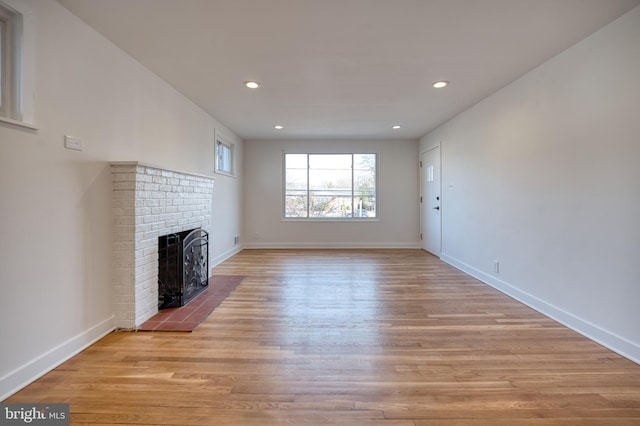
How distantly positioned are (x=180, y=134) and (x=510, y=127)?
403 centimetres

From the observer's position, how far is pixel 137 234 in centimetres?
250

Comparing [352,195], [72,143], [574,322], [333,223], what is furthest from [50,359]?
[352,195]

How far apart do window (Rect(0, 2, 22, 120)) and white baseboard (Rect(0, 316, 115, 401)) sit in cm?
151

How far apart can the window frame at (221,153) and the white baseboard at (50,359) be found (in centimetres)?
307

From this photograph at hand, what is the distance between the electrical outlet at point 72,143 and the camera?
6.70ft

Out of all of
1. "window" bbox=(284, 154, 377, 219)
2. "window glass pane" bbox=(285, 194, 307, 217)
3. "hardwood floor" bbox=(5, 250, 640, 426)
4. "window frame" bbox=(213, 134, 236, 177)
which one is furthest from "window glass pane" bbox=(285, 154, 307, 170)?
"hardwood floor" bbox=(5, 250, 640, 426)

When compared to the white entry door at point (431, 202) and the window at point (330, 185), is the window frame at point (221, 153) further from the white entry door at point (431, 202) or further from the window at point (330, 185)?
the white entry door at point (431, 202)

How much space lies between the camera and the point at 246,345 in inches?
88.4

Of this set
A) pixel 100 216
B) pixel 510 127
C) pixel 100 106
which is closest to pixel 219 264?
pixel 100 216

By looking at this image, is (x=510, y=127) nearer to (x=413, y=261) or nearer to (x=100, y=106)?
(x=413, y=261)

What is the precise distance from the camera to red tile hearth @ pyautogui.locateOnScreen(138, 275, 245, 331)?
255 centimetres

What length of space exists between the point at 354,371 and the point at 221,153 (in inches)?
182

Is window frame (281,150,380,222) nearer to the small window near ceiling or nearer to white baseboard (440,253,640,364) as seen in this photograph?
the small window near ceiling

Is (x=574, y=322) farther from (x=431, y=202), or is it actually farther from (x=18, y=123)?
(x=18, y=123)
